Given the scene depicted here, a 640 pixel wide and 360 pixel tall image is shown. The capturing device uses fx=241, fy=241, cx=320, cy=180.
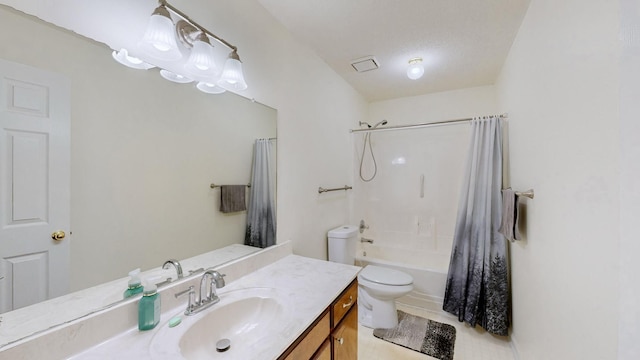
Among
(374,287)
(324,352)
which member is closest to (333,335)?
(324,352)

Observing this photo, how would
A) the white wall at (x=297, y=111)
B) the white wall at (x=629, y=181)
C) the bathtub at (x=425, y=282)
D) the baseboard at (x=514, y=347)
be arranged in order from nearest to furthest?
the white wall at (x=629, y=181) → the white wall at (x=297, y=111) → the baseboard at (x=514, y=347) → the bathtub at (x=425, y=282)

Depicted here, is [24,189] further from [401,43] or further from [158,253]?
[401,43]

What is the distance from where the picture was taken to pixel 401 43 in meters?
1.94

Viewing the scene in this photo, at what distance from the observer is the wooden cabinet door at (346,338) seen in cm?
114

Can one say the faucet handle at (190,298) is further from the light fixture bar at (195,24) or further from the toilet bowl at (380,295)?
the toilet bowl at (380,295)

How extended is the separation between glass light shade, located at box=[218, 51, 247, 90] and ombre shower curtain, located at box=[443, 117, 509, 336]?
2.14 m

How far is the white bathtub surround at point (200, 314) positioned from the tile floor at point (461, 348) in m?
0.94

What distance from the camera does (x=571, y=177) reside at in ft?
3.07

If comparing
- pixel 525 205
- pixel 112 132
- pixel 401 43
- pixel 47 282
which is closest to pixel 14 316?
pixel 47 282

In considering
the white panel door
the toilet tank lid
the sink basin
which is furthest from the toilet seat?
the white panel door

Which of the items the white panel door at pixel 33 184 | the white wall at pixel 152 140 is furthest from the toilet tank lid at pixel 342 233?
the white panel door at pixel 33 184

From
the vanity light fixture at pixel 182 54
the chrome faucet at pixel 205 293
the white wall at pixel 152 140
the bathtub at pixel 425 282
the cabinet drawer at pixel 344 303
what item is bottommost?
the bathtub at pixel 425 282

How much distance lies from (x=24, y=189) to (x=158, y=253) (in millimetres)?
455

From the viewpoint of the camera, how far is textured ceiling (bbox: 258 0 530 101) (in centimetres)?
152
